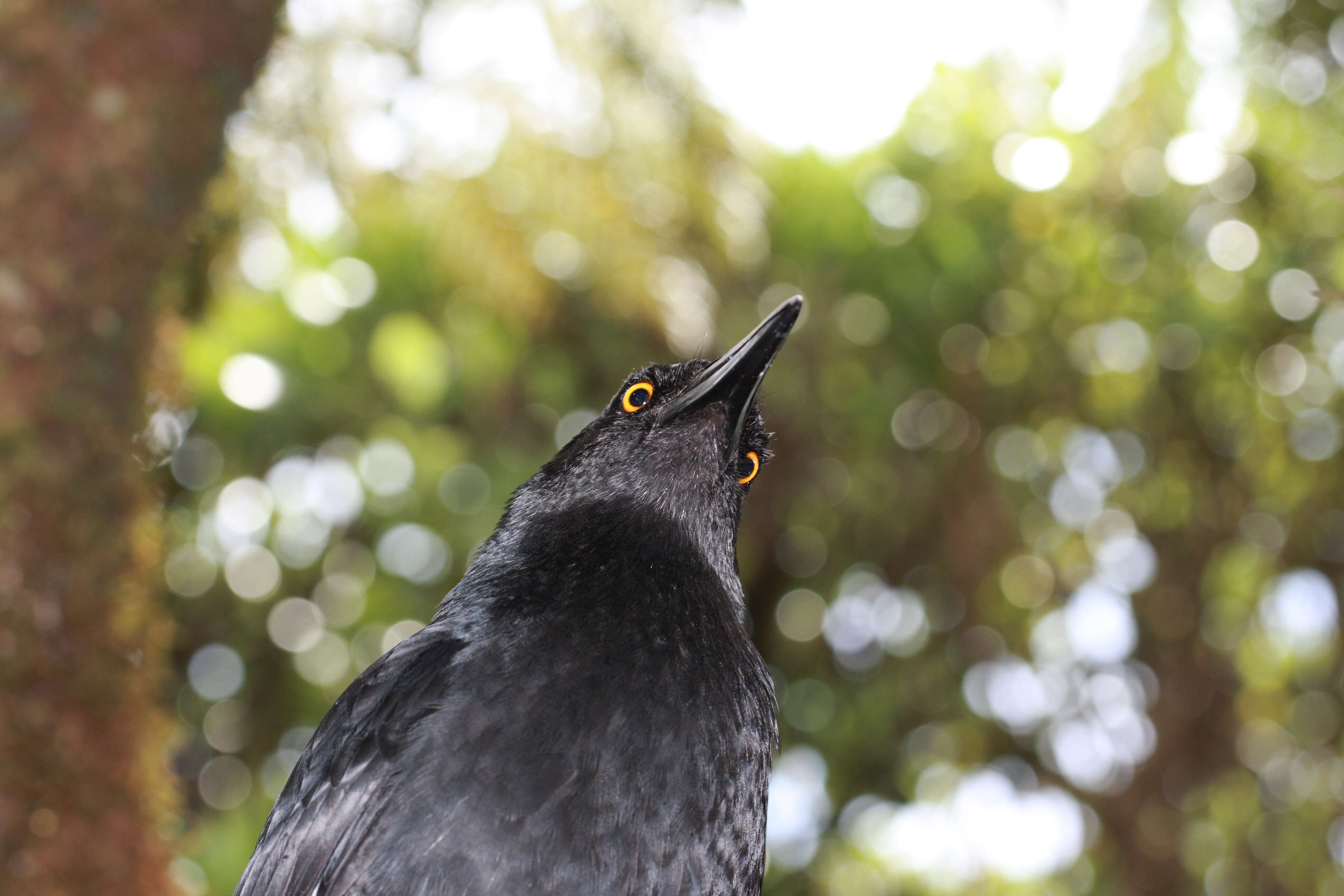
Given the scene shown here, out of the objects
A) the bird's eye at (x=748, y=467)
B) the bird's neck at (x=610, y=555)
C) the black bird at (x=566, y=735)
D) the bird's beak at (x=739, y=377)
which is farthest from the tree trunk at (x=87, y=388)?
the bird's eye at (x=748, y=467)

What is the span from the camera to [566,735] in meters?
1.98

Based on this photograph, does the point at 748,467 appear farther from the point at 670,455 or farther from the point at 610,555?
the point at 610,555

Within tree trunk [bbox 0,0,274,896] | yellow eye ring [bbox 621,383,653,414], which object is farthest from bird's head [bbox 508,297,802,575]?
tree trunk [bbox 0,0,274,896]

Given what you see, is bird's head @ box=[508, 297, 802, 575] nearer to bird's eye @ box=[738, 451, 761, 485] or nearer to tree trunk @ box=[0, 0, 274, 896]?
Result: bird's eye @ box=[738, 451, 761, 485]

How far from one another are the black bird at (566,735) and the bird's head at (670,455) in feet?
0.04

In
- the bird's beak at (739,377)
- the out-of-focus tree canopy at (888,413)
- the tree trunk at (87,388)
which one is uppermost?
the tree trunk at (87,388)

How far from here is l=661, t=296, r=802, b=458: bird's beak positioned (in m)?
2.29

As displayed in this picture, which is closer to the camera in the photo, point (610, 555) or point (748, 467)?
point (610, 555)

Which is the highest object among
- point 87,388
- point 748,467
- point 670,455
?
point 87,388

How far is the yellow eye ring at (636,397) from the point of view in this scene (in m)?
2.73

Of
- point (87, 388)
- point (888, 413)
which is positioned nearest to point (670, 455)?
point (87, 388)

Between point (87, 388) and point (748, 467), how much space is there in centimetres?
180

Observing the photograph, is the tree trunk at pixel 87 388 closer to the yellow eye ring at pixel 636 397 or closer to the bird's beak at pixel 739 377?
the yellow eye ring at pixel 636 397

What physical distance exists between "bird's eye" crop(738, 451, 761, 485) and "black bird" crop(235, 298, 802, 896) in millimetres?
257
